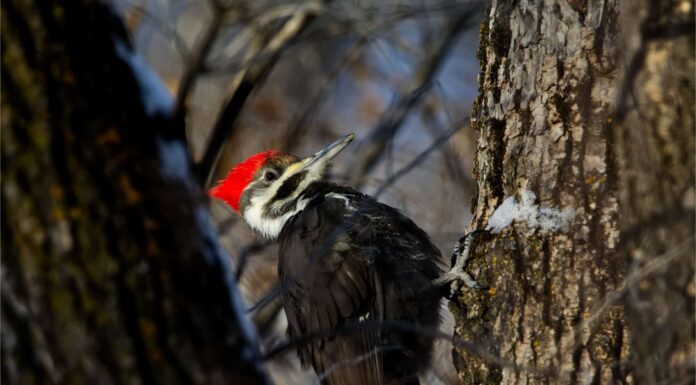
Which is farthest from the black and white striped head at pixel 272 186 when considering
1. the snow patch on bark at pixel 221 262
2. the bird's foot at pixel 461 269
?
the snow patch on bark at pixel 221 262

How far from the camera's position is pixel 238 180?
15.1ft

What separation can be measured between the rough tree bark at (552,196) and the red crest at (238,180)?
155cm

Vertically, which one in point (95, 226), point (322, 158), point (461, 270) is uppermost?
point (322, 158)

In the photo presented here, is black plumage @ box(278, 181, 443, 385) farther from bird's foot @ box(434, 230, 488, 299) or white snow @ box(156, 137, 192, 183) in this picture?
white snow @ box(156, 137, 192, 183)

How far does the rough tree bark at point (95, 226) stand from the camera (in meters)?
1.77

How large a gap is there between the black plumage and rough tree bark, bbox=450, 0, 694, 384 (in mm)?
450

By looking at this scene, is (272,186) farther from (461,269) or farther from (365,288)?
(461,269)

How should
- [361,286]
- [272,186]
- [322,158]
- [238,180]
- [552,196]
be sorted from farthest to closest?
[238,180], [272,186], [322,158], [361,286], [552,196]

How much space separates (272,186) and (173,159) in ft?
8.39

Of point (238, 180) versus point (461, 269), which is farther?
point (238, 180)

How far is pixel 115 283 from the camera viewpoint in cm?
181

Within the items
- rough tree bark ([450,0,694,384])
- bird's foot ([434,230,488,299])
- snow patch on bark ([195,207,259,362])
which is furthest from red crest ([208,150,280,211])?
snow patch on bark ([195,207,259,362])

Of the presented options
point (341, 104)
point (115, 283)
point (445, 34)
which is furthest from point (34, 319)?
point (341, 104)

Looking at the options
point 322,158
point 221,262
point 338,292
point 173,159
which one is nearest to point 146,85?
point 173,159
